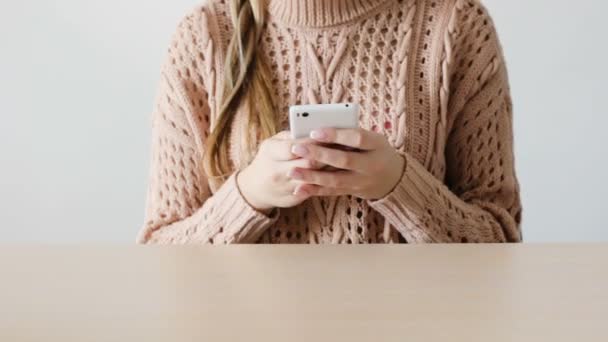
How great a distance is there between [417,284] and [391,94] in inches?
15.8

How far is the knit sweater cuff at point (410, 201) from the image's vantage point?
767 millimetres

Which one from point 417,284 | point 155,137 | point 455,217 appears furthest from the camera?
point 155,137

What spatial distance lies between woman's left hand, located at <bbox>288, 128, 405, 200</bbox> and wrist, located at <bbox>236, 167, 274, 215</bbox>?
6 centimetres

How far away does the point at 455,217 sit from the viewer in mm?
805

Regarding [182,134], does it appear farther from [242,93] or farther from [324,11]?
[324,11]

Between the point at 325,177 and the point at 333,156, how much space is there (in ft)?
0.08

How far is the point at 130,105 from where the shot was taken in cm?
146

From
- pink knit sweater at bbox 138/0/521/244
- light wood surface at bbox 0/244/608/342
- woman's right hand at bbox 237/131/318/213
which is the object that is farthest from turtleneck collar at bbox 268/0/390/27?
light wood surface at bbox 0/244/608/342

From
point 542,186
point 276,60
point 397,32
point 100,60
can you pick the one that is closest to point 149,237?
point 276,60

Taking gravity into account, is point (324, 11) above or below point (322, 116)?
above

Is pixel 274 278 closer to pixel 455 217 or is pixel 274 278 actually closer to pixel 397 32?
pixel 455 217

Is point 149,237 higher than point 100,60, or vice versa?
point 100,60

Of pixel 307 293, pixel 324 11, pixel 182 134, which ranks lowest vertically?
pixel 307 293

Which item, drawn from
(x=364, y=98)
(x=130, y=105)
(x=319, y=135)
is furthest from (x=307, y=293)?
(x=130, y=105)
